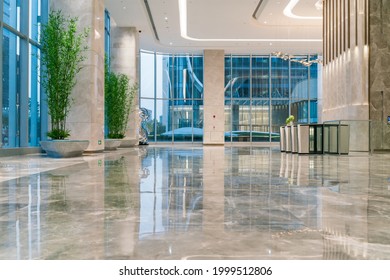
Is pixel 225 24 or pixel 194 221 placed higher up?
pixel 225 24

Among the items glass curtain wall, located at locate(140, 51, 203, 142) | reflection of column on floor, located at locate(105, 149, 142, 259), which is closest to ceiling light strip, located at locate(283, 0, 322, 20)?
glass curtain wall, located at locate(140, 51, 203, 142)

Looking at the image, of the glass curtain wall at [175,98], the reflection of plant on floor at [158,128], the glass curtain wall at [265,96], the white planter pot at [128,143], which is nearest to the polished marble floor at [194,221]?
the white planter pot at [128,143]

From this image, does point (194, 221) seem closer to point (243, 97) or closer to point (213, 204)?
point (213, 204)

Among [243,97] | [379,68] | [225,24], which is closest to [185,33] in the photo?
[225,24]

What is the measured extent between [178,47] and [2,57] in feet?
60.5

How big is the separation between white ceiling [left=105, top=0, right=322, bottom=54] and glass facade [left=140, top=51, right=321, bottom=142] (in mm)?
2619

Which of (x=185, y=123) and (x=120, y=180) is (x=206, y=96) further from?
(x=120, y=180)

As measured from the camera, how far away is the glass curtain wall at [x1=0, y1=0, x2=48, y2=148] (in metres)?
12.3

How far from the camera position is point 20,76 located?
43.4 ft

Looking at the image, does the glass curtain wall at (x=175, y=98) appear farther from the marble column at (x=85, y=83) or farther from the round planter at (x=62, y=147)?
the round planter at (x=62, y=147)

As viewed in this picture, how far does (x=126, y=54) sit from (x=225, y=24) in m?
5.84

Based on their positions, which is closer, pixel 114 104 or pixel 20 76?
pixel 20 76

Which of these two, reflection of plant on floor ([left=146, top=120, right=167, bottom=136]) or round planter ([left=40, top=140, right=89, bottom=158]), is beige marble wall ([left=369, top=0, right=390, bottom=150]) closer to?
round planter ([left=40, top=140, right=89, bottom=158])

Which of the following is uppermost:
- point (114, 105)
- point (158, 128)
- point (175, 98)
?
point (175, 98)
